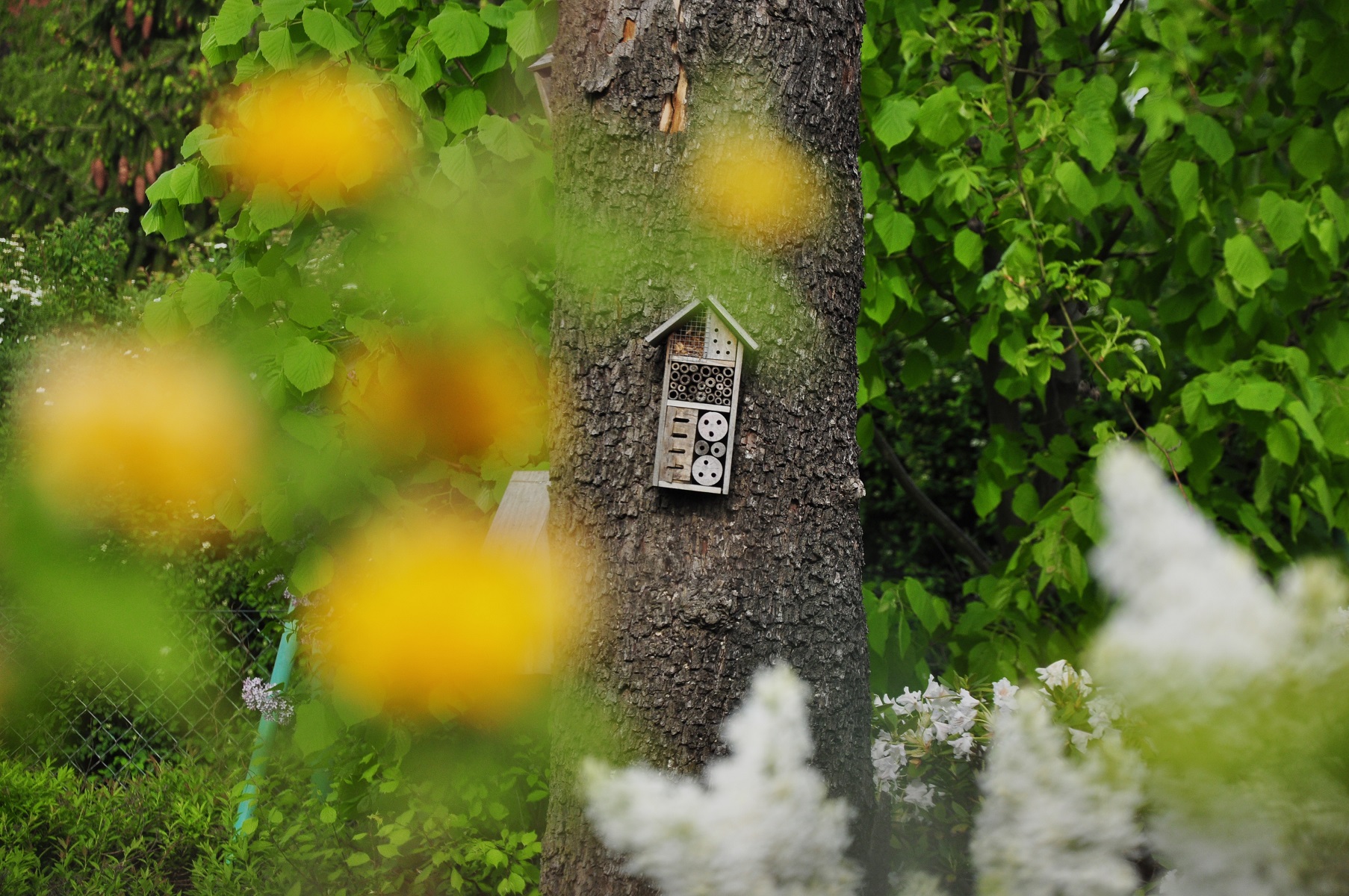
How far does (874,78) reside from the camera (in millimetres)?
2799

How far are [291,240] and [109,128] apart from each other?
6238mm

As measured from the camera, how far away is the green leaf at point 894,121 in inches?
98.0

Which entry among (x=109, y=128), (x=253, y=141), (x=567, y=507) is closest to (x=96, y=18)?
(x=109, y=128)

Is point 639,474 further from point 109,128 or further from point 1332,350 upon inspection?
point 109,128

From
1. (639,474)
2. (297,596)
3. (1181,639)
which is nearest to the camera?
(1181,639)

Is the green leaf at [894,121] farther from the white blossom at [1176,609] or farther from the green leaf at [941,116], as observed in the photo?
the white blossom at [1176,609]

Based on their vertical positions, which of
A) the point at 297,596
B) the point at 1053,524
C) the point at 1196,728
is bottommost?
the point at 1196,728

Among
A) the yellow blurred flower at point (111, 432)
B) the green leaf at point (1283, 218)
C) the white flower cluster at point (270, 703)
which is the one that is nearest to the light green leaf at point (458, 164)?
the white flower cluster at point (270, 703)

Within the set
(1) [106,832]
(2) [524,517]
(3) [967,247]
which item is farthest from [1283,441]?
(1) [106,832]

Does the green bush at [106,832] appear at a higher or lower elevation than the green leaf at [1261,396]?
lower

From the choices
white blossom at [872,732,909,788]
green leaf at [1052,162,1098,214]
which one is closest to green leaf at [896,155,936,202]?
green leaf at [1052,162,1098,214]

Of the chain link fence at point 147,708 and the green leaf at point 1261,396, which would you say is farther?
the chain link fence at point 147,708

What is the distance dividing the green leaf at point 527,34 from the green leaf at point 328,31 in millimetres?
383

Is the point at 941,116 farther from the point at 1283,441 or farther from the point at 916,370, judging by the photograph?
the point at 1283,441
